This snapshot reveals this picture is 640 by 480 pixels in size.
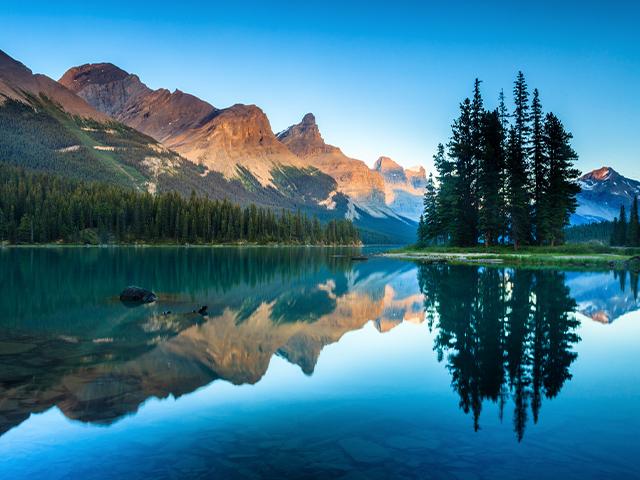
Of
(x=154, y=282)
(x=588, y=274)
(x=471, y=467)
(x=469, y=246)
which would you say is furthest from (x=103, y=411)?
(x=469, y=246)

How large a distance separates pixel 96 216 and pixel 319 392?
179867 millimetres

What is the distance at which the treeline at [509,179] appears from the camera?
74625 mm

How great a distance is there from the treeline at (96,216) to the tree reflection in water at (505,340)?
158351 mm

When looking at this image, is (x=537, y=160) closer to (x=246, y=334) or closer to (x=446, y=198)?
(x=446, y=198)

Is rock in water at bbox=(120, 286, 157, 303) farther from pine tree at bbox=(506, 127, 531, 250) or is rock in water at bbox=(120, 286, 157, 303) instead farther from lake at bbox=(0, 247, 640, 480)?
pine tree at bbox=(506, 127, 531, 250)

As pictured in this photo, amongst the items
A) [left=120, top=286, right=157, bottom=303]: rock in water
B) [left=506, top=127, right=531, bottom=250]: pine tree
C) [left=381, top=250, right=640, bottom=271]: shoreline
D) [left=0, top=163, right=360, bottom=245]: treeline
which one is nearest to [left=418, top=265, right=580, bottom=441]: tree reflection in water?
[left=120, top=286, right=157, bottom=303]: rock in water

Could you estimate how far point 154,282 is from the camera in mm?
46031

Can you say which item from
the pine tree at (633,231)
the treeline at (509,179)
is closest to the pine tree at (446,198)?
the treeline at (509,179)

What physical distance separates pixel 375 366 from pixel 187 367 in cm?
661

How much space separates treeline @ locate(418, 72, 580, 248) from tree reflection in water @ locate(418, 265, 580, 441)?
3638cm

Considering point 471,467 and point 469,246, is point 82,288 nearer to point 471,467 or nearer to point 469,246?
point 471,467

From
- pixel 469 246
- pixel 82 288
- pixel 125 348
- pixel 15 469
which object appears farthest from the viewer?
pixel 469 246

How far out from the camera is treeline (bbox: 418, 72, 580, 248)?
74.6 metres

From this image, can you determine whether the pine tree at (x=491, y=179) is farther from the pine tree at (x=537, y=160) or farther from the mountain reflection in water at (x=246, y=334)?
the mountain reflection in water at (x=246, y=334)
